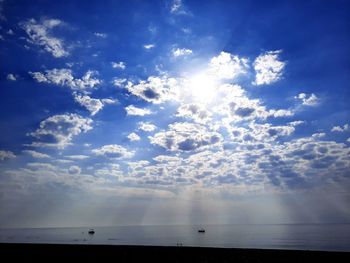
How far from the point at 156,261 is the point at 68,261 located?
8981 millimetres

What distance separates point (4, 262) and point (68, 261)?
19.4 feet

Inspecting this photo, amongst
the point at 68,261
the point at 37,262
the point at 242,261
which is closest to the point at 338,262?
the point at 242,261

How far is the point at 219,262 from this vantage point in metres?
29.4

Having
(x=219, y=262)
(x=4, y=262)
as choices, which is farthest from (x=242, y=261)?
(x=4, y=262)

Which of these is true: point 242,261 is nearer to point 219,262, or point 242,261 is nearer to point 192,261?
point 219,262

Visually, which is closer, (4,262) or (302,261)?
(4,262)

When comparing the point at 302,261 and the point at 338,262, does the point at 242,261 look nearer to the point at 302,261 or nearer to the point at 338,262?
the point at 302,261

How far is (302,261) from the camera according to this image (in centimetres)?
3156

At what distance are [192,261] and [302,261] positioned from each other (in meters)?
11.6

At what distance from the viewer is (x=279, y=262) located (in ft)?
101

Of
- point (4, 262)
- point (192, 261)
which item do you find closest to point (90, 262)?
point (4, 262)

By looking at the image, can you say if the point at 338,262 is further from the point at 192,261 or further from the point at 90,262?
the point at 90,262

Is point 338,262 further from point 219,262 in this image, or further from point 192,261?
point 192,261

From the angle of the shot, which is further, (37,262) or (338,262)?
(338,262)
